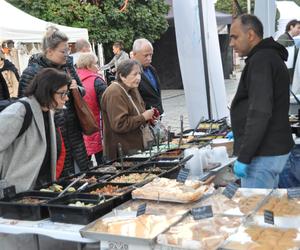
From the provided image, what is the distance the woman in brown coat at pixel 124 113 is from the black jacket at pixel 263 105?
3.70 ft

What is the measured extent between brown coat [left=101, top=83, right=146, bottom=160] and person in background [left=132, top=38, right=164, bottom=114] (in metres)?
0.61

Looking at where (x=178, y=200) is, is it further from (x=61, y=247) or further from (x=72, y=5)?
(x=72, y=5)

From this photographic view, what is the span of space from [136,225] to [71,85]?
1.75 m

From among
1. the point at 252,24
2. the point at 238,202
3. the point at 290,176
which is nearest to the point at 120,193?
the point at 238,202

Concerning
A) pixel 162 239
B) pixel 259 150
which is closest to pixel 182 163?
pixel 259 150

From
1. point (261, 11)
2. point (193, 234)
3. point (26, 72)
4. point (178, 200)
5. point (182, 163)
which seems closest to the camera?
point (193, 234)

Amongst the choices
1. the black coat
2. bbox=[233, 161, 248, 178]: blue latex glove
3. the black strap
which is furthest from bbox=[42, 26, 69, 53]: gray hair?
bbox=[233, 161, 248, 178]: blue latex glove

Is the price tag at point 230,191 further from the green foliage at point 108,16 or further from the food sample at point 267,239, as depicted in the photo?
the green foliage at point 108,16

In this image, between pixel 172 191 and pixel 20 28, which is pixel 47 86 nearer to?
→ pixel 172 191

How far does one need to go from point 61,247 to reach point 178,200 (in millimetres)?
739

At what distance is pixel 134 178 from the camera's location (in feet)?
9.12

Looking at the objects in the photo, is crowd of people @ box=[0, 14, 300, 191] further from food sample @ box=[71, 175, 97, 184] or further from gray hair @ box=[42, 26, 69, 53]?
gray hair @ box=[42, 26, 69, 53]

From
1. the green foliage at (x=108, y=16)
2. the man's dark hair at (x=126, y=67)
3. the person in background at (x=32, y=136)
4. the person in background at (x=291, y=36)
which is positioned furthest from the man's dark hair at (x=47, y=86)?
the green foliage at (x=108, y=16)

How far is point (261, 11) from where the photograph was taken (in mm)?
4551
